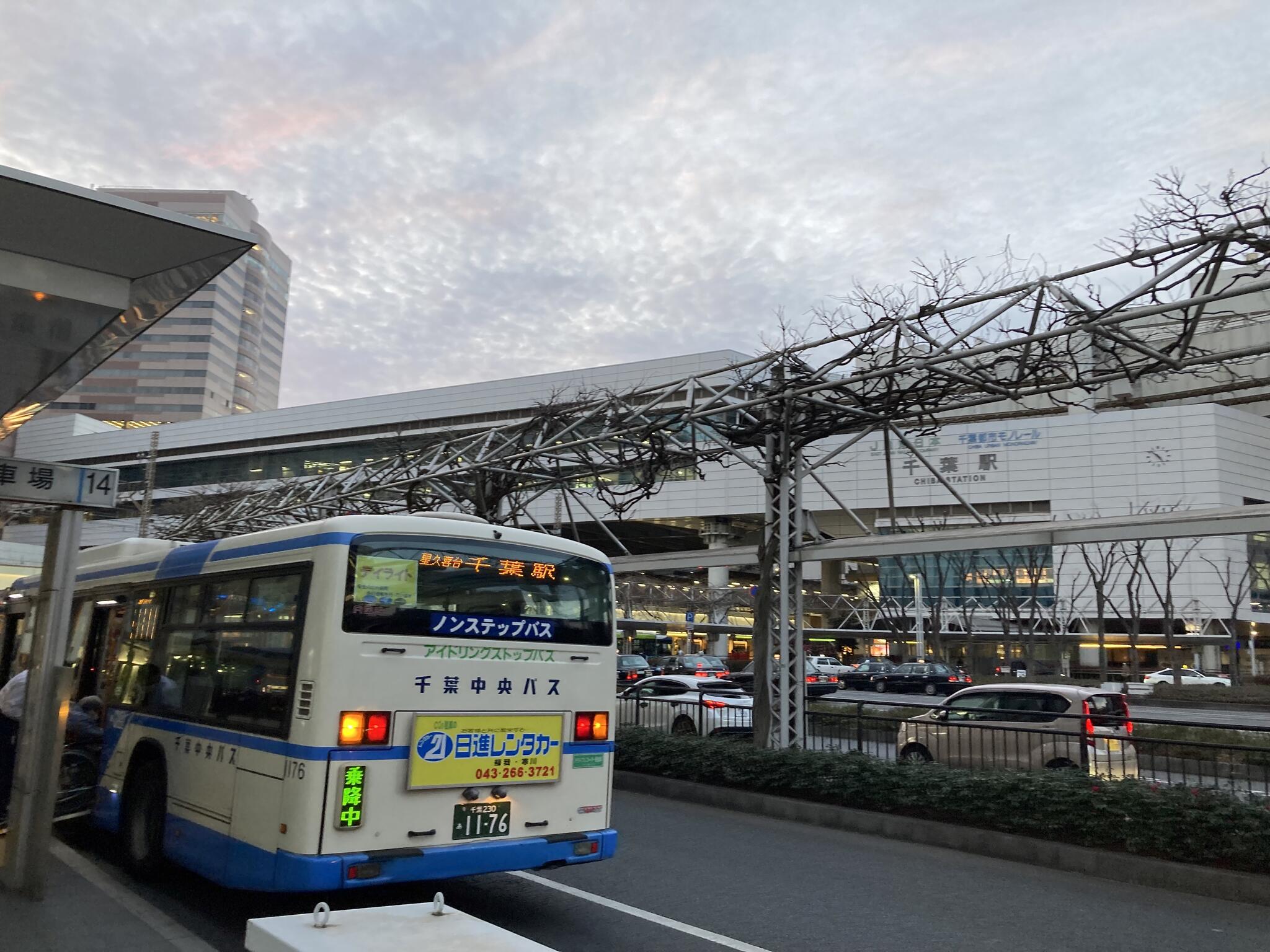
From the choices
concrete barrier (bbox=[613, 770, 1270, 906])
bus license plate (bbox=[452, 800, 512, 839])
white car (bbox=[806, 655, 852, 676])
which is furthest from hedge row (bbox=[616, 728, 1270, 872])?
white car (bbox=[806, 655, 852, 676])

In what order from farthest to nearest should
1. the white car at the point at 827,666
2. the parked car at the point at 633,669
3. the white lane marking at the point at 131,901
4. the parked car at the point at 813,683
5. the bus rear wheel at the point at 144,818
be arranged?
1. the white car at the point at 827,666
2. the parked car at the point at 813,683
3. the parked car at the point at 633,669
4. the bus rear wheel at the point at 144,818
5. the white lane marking at the point at 131,901

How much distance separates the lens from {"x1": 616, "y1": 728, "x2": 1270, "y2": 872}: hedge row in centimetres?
842

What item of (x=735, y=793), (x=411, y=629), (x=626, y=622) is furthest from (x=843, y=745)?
(x=626, y=622)

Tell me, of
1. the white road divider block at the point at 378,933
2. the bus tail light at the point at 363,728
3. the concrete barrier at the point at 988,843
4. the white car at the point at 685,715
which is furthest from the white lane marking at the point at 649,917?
the white car at the point at 685,715

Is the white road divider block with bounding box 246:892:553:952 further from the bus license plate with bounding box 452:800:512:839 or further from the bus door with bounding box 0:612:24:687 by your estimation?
the bus door with bounding box 0:612:24:687

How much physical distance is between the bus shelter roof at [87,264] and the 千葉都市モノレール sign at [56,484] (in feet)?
3.57

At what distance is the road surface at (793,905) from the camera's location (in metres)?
6.77

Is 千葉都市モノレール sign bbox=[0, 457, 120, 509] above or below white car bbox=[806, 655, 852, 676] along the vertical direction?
above

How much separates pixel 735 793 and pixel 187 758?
7.19 metres

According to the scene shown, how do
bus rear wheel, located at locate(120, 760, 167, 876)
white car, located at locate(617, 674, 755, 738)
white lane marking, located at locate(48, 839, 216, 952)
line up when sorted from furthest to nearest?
white car, located at locate(617, 674, 755, 738), bus rear wheel, located at locate(120, 760, 167, 876), white lane marking, located at locate(48, 839, 216, 952)

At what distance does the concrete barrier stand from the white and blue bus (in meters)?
4.70

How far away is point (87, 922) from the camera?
635cm

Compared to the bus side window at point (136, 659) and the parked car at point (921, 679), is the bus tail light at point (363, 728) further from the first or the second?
the parked car at point (921, 679)

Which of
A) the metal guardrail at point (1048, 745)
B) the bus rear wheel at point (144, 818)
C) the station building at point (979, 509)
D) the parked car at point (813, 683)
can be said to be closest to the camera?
the bus rear wheel at point (144, 818)
